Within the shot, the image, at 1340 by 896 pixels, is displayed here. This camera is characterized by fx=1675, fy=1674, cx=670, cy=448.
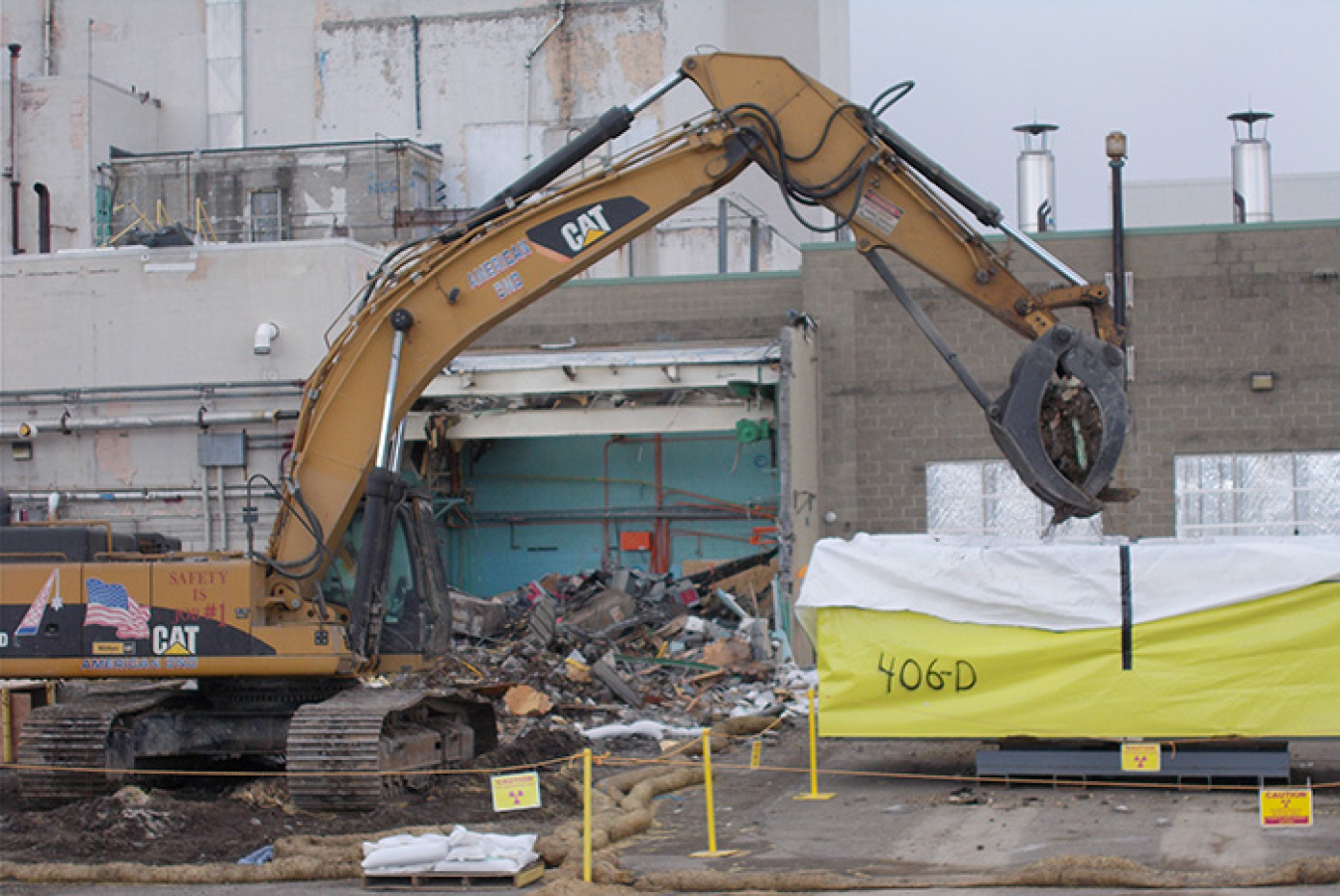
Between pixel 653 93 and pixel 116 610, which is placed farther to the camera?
pixel 116 610

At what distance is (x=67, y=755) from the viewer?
12977 mm

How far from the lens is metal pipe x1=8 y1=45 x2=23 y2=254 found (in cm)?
3969

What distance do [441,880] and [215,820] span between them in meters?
2.72

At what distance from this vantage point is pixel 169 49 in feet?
147

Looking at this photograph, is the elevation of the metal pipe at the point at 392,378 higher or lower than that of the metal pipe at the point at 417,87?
lower

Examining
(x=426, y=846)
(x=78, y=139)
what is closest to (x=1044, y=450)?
(x=426, y=846)

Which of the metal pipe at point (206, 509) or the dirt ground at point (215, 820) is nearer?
the dirt ground at point (215, 820)

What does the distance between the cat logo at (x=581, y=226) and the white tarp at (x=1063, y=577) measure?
329cm

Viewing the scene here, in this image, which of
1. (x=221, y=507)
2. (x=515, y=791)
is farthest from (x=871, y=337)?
(x=515, y=791)

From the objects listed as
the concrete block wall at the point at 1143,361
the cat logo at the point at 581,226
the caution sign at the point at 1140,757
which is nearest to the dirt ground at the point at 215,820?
the caution sign at the point at 1140,757

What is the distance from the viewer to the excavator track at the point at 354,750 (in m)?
12.0

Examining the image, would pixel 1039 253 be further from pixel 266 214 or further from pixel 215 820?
pixel 266 214

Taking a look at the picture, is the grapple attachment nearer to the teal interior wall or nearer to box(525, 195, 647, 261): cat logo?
box(525, 195, 647, 261): cat logo

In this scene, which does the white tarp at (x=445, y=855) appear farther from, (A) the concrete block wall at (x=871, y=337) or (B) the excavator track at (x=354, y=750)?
(A) the concrete block wall at (x=871, y=337)
